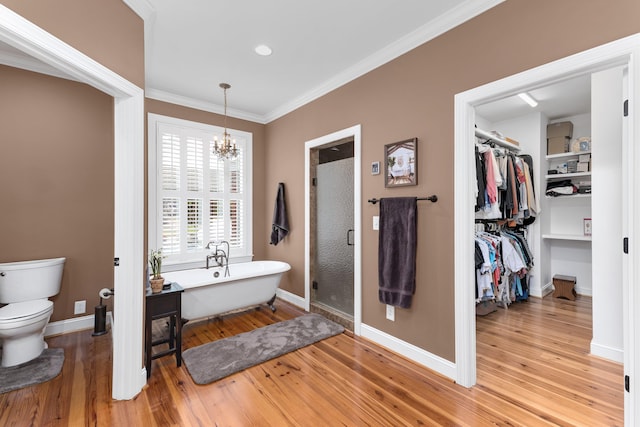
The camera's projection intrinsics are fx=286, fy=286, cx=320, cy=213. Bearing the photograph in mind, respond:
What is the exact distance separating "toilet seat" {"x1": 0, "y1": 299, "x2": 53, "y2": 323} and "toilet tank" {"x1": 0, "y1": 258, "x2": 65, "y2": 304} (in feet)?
0.38

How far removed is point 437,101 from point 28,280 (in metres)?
3.99

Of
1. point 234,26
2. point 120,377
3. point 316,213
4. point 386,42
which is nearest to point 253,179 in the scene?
point 316,213

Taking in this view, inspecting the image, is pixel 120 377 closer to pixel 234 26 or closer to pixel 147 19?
pixel 147 19

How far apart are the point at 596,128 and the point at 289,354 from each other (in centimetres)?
349

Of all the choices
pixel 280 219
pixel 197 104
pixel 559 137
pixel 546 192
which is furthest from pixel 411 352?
pixel 559 137

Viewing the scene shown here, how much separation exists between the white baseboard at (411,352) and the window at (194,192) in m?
2.37

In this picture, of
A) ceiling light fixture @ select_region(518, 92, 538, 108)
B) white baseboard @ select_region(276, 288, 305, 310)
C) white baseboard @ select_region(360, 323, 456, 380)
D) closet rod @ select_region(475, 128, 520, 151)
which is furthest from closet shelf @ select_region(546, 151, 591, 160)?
white baseboard @ select_region(276, 288, 305, 310)

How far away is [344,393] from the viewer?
2.07 m

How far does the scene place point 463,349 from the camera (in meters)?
2.13

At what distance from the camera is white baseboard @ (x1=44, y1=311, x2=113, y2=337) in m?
2.95

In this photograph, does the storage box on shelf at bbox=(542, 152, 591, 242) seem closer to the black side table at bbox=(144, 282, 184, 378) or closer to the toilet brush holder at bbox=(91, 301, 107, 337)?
the black side table at bbox=(144, 282, 184, 378)

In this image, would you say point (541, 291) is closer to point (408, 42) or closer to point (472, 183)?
point (472, 183)

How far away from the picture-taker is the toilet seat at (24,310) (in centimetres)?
222

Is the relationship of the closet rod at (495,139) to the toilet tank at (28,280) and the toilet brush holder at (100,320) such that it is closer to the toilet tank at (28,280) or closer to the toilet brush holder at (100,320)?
the toilet brush holder at (100,320)
